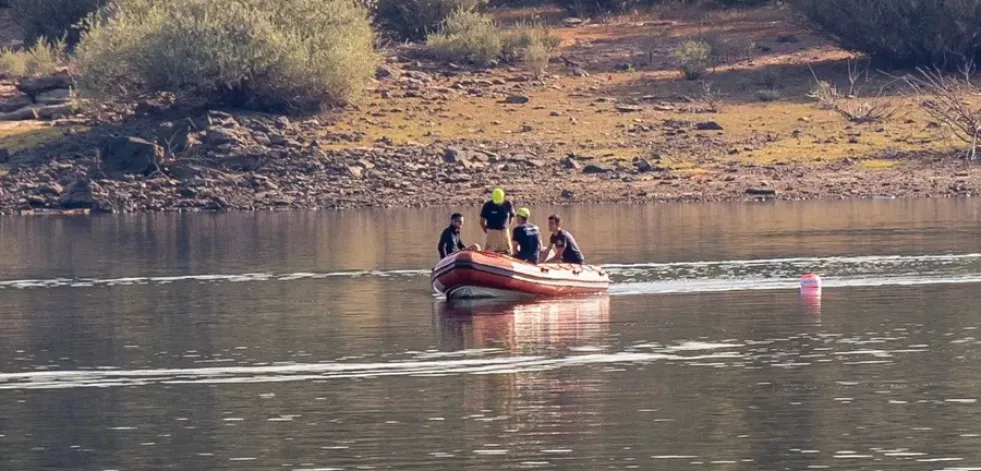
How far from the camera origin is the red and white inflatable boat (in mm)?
31953

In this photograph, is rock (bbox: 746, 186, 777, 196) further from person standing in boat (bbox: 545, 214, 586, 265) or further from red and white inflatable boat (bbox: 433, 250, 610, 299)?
red and white inflatable boat (bbox: 433, 250, 610, 299)

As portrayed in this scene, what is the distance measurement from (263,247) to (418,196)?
13.9 m

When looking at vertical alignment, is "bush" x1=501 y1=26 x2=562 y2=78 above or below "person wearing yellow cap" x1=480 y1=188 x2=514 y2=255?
above

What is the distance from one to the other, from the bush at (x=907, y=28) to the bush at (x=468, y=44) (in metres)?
10.5

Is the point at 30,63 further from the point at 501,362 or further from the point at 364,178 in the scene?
the point at 501,362

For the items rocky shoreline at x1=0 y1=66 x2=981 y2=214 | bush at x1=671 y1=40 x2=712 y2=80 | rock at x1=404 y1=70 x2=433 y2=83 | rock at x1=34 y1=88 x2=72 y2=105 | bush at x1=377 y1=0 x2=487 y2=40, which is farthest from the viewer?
bush at x1=377 y1=0 x2=487 y2=40

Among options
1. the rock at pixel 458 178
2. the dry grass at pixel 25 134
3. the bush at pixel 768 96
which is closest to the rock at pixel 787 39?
the bush at pixel 768 96

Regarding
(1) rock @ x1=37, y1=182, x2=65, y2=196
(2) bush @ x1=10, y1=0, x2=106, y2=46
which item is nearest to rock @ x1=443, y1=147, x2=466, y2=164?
(1) rock @ x1=37, y1=182, x2=65, y2=196

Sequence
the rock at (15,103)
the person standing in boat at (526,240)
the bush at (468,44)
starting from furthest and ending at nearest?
the bush at (468,44), the rock at (15,103), the person standing in boat at (526,240)

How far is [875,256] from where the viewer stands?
3697 cm

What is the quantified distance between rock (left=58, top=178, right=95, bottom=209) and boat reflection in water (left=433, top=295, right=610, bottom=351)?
95.9 feet

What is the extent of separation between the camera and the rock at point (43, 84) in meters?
66.4

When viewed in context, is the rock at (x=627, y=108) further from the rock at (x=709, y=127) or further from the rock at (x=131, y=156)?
the rock at (x=131, y=156)

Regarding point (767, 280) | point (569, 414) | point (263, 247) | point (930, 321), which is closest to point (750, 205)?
point (263, 247)
